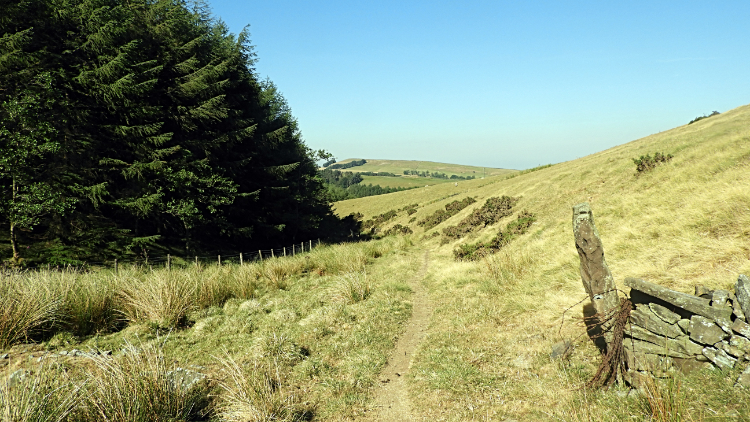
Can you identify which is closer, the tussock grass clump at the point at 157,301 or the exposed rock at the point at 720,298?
the exposed rock at the point at 720,298

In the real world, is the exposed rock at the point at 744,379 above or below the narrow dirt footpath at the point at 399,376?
above

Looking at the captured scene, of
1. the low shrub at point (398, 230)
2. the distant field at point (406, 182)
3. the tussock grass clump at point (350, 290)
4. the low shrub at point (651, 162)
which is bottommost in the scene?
the low shrub at point (398, 230)

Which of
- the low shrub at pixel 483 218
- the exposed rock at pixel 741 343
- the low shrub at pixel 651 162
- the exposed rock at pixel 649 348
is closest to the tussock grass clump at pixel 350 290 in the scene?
the exposed rock at pixel 649 348

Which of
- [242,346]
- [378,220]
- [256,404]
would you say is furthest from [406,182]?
[256,404]

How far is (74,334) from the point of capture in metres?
7.91

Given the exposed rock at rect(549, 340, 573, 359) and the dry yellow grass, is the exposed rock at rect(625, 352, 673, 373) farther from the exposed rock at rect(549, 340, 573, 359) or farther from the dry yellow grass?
the exposed rock at rect(549, 340, 573, 359)

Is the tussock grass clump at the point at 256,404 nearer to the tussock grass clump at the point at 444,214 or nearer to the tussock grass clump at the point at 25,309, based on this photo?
the tussock grass clump at the point at 25,309

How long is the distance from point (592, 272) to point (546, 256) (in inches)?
258

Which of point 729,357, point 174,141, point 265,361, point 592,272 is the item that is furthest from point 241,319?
point 174,141

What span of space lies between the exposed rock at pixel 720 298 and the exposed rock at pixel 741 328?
203mm

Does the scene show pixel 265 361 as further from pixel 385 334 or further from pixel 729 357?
pixel 729 357

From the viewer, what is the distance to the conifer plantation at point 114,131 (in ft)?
48.9

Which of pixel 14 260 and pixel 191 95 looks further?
pixel 191 95

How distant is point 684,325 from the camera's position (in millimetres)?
4180
